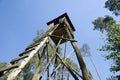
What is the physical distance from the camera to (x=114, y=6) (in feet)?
72.6

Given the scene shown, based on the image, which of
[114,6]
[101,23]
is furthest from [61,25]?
[101,23]

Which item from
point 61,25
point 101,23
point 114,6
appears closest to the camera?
point 61,25

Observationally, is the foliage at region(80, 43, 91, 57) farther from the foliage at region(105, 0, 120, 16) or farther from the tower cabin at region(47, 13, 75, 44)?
the tower cabin at region(47, 13, 75, 44)

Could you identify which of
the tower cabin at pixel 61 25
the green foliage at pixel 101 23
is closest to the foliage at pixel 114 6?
the green foliage at pixel 101 23

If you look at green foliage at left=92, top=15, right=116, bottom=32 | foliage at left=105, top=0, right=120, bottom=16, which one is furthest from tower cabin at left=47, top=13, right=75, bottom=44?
green foliage at left=92, top=15, right=116, bottom=32

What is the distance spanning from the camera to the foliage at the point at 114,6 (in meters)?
21.4

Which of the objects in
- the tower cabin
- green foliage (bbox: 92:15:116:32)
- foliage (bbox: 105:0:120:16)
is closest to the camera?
the tower cabin

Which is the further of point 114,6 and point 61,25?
point 114,6

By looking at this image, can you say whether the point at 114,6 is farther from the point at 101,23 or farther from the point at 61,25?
the point at 61,25

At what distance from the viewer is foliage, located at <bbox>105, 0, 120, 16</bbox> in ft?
70.1

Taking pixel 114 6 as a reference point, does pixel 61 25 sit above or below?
below

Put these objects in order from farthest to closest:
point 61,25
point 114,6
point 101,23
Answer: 1. point 101,23
2. point 114,6
3. point 61,25

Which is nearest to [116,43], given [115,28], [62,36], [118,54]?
[118,54]

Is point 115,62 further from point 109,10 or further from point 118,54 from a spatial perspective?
point 109,10
